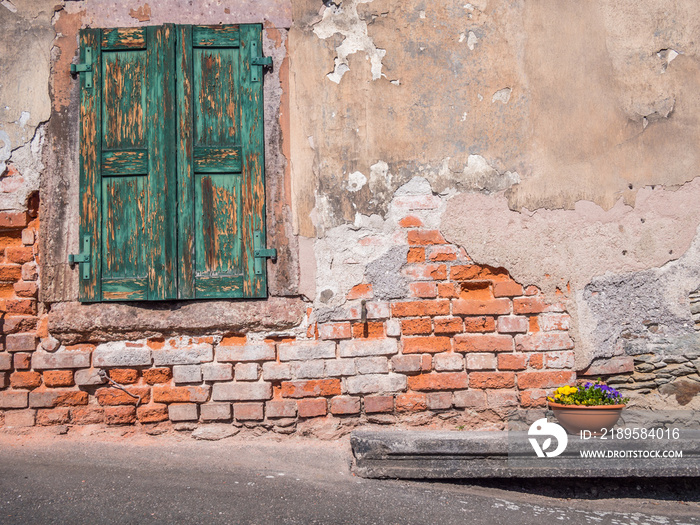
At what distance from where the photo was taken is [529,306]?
12.1ft

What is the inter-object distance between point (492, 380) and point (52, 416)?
2720 mm

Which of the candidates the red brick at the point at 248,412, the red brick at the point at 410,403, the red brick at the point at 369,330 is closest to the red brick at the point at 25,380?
the red brick at the point at 248,412

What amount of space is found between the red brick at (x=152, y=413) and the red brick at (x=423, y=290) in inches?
66.9

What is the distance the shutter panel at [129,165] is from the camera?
144 inches

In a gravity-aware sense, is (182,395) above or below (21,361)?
below

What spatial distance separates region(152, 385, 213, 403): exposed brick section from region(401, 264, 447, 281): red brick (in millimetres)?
1446

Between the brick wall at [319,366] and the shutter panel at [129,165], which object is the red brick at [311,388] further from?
the shutter panel at [129,165]

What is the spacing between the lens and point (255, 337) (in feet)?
12.1

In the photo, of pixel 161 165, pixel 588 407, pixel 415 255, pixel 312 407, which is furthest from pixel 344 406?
pixel 161 165

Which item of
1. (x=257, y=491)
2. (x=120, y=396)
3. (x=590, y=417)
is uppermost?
(x=120, y=396)

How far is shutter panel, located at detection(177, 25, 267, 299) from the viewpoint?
3.67 metres

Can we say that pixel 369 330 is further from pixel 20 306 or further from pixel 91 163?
pixel 20 306

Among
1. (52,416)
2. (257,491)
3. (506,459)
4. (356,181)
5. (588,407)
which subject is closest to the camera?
(257,491)

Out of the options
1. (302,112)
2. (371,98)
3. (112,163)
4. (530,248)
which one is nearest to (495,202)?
(530,248)
